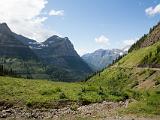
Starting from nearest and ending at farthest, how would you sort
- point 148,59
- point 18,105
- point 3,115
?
point 3,115 < point 18,105 < point 148,59

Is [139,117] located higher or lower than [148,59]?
lower

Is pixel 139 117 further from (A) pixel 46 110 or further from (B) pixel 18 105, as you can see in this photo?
(B) pixel 18 105

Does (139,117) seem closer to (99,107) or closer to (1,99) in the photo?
(99,107)

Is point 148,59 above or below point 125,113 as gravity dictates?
above

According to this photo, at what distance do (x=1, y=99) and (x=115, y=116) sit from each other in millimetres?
14570

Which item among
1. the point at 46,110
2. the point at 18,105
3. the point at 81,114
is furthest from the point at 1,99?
the point at 81,114

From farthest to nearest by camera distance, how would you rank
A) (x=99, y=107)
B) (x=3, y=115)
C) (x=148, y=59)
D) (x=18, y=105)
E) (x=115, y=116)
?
(x=148, y=59) < (x=99, y=107) < (x=18, y=105) < (x=115, y=116) < (x=3, y=115)

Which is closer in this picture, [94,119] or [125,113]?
[94,119]

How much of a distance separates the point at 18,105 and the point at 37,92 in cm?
856

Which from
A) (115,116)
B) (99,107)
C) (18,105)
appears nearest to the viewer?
(115,116)

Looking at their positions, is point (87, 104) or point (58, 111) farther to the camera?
point (87, 104)

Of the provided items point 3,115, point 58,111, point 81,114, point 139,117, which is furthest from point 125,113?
point 3,115

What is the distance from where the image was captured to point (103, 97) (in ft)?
170

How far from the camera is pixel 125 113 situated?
4088 centimetres
